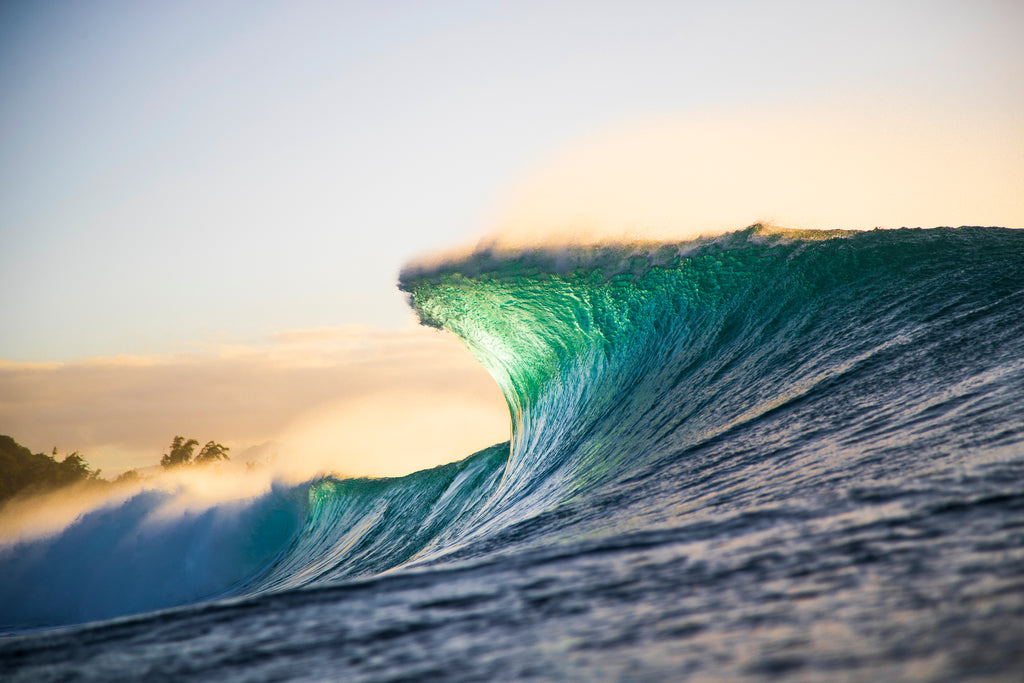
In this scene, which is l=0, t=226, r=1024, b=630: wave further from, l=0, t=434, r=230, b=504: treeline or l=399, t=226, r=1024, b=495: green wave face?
l=0, t=434, r=230, b=504: treeline

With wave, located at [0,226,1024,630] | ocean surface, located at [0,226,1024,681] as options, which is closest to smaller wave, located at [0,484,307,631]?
wave, located at [0,226,1024,630]

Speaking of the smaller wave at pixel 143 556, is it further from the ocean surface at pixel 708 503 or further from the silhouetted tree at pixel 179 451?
the silhouetted tree at pixel 179 451

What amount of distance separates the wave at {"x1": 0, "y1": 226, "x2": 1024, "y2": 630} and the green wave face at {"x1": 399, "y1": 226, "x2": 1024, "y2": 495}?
28 mm

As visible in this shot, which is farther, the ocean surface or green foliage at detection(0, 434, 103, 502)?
green foliage at detection(0, 434, 103, 502)

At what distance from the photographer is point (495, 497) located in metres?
6.95

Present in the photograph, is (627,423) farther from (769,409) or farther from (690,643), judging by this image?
(690,643)

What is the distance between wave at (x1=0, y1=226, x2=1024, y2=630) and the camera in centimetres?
309

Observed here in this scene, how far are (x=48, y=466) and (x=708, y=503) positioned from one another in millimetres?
41152

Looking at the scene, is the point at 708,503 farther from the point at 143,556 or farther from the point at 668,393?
the point at 143,556

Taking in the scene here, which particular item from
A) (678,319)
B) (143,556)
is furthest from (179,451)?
(678,319)

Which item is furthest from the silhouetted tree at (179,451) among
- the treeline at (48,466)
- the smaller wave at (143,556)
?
the smaller wave at (143,556)

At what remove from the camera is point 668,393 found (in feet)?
19.6

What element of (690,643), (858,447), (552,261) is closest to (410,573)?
(690,643)

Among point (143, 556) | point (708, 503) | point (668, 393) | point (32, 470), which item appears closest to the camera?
point (708, 503)
